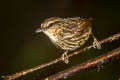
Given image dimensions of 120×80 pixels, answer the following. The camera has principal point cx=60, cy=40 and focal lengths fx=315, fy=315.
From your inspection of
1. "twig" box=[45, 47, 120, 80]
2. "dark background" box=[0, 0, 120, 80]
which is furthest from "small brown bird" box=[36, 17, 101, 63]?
"dark background" box=[0, 0, 120, 80]

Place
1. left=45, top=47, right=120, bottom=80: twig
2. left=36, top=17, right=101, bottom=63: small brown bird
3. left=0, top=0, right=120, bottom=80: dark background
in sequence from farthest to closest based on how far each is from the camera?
1. left=0, top=0, right=120, bottom=80: dark background
2. left=36, top=17, right=101, bottom=63: small brown bird
3. left=45, top=47, right=120, bottom=80: twig

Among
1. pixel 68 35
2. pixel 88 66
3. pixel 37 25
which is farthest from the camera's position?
pixel 37 25

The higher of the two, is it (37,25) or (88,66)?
(37,25)

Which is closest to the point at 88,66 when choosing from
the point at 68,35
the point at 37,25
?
the point at 68,35

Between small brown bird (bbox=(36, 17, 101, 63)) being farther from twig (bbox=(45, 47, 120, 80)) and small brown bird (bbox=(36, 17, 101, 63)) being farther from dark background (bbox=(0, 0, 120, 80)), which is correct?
dark background (bbox=(0, 0, 120, 80))

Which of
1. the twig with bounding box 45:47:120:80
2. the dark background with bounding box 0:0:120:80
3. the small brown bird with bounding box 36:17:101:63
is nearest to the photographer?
the twig with bounding box 45:47:120:80

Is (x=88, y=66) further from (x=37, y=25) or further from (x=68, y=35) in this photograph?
(x=37, y=25)

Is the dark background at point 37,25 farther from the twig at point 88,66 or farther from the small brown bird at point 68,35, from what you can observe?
the twig at point 88,66

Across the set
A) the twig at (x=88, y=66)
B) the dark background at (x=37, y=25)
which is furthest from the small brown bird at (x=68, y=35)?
the dark background at (x=37, y=25)

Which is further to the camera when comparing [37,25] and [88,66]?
[37,25]

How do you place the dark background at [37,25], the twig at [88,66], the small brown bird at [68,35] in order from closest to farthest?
the twig at [88,66]
the small brown bird at [68,35]
the dark background at [37,25]
